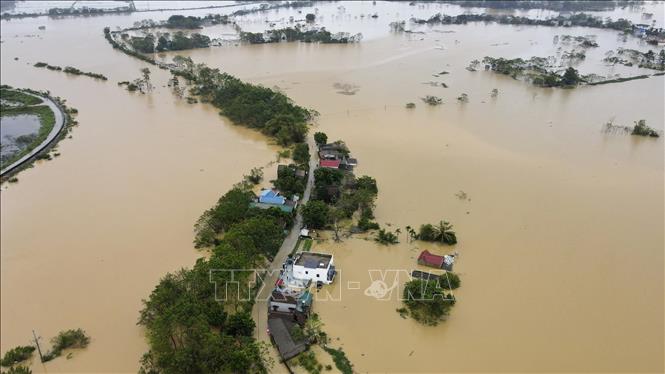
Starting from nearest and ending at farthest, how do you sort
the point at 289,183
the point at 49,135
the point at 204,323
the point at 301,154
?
the point at 204,323 < the point at 289,183 < the point at 301,154 < the point at 49,135

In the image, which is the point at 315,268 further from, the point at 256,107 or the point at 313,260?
Answer: the point at 256,107

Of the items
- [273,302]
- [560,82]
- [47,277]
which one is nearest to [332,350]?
[273,302]

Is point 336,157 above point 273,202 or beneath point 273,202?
above

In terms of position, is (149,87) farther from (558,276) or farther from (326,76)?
(558,276)

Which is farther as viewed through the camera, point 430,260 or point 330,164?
point 330,164

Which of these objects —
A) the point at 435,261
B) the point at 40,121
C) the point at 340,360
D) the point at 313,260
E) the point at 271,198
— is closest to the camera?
the point at 340,360

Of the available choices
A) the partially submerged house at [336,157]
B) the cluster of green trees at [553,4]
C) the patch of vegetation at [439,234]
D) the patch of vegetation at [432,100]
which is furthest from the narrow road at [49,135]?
the cluster of green trees at [553,4]

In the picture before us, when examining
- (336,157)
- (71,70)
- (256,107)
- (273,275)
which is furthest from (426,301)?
(71,70)

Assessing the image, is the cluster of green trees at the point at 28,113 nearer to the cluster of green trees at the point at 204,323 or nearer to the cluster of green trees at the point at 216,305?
the cluster of green trees at the point at 216,305
